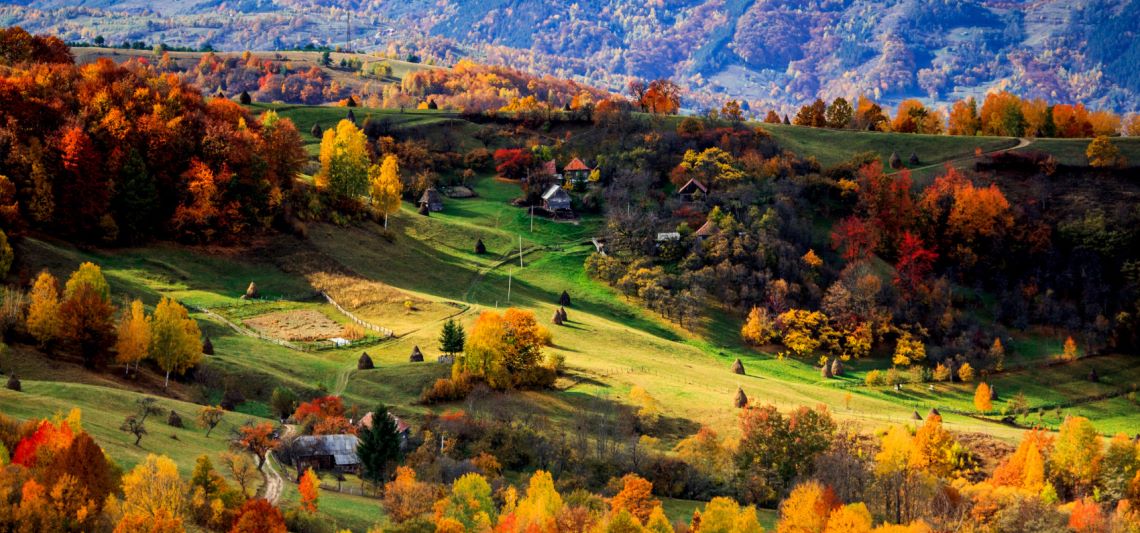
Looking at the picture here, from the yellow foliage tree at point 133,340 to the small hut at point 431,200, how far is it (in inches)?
2025

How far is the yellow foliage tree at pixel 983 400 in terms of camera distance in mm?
86125

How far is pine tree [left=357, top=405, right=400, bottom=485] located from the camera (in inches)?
2261

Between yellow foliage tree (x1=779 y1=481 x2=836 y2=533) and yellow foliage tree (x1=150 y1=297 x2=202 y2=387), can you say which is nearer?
yellow foliage tree (x1=779 y1=481 x2=836 y2=533)

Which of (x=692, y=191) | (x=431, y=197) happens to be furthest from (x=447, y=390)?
(x=692, y=191)

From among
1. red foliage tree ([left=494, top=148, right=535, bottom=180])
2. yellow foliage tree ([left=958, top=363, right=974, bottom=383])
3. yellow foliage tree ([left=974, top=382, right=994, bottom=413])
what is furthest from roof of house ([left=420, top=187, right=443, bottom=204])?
yellow foliage tree ([left=974, top=382, right=994, bottom=413])

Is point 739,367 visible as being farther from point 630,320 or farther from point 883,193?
point 883,193

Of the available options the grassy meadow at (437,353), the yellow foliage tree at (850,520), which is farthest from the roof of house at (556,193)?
the yellow foliage tree at (850,520)

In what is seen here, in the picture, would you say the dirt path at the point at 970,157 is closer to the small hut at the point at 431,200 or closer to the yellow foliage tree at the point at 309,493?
the small hut at the point at 431,200

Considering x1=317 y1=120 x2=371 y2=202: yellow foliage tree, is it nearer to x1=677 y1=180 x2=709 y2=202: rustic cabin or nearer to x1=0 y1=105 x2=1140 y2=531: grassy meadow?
x1=0 y1=105 x2=1140 y2=531: grassy meadow

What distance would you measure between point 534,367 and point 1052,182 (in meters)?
76.5

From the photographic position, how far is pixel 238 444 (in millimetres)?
55406

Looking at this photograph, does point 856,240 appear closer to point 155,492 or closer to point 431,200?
point 431,200

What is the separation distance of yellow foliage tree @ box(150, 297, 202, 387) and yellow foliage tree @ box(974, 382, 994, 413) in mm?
55290

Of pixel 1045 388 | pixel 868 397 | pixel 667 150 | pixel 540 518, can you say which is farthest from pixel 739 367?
pixel 667 150
